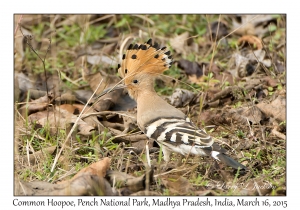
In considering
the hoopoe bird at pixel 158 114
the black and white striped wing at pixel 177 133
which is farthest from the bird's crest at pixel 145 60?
the black and white striped wing at pixel 177 133

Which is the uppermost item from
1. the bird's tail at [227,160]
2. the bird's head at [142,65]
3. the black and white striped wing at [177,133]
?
the bird's head at [142,65]

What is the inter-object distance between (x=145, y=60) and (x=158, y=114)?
0.50 m

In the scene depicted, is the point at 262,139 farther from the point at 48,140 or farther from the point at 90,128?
the point at 48,140

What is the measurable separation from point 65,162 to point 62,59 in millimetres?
2822

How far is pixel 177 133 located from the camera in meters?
4.29

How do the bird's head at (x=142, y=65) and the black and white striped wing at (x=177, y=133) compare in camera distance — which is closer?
the black and white striped wing at (x=177, y=133)

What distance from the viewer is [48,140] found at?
4789mm

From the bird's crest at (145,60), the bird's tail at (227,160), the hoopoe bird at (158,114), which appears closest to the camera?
the bird's tail at (227,160)

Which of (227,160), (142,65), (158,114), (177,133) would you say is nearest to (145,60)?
(142,65)

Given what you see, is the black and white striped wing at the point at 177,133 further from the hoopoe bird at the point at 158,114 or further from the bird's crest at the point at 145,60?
the bird's crest at the point at 145,60

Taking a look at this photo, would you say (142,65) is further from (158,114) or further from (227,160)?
(227,160)

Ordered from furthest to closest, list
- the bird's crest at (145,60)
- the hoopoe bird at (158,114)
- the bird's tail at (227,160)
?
1. the bird's crest at (145,60)
2. the hoopoe bird at (158,114)
3. the bird's tail at (227,160)

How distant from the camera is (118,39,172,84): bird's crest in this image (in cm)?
477

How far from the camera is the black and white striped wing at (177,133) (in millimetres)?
4191
